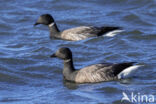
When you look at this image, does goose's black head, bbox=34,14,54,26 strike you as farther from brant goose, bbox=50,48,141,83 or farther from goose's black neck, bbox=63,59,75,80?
brant goose, bbox=50,48,141,83

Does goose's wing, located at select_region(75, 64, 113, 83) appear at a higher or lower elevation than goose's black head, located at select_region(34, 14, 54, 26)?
lower

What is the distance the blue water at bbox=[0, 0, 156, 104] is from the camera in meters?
11.2

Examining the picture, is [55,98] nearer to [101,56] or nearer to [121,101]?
[121,101]

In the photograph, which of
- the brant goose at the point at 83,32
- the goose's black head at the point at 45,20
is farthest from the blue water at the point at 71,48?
the goose's black head at the point at 45,20

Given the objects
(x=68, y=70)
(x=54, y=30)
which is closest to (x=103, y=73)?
(x=68, y=70)

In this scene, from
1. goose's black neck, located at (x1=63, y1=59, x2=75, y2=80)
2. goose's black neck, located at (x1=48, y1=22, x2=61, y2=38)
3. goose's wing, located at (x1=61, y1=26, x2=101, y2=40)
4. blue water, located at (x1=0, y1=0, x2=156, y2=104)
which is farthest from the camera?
goose's black neck, located at (x1=48, y1=22, x2=61, y2=38)

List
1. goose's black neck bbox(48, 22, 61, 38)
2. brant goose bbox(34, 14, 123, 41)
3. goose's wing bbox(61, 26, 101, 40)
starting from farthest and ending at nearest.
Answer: goose's black neck bbox(48, 22, 61, 38)
goose's wing bbox(61, 26, 101, 40)
brant goose bbox(34, 14, 123, 41)

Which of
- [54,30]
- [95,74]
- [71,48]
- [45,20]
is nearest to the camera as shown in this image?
[95,74]

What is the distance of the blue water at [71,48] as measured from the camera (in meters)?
11.2

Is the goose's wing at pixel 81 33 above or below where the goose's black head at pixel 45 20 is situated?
below

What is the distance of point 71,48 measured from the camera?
15492mm

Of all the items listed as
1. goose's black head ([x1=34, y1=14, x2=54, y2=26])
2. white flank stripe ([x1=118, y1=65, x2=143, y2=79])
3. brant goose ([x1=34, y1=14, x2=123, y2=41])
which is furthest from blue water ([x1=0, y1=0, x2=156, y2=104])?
goose's black head ([x1=34, y1=14, x2=54, y2=26])

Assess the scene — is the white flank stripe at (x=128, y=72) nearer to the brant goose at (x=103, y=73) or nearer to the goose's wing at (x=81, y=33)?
the brant goose at (x=103, y=73)

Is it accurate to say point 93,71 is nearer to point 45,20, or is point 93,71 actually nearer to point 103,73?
point 103,73
